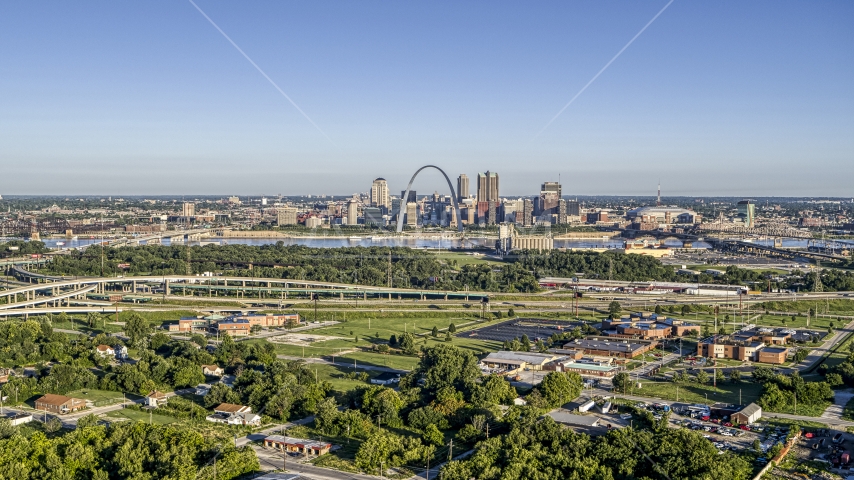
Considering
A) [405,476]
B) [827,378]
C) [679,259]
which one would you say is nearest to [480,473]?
[405,476]

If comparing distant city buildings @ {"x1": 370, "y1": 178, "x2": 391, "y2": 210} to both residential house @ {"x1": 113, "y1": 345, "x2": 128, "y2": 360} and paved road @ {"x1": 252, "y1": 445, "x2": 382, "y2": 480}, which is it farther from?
paved road @ {"x1": 252, "y1": 445, "x2": 382, "y2": 480}

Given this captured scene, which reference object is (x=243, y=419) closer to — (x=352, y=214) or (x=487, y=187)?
(x=352, y=214)

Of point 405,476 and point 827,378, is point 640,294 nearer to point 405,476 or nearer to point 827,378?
point 827,378

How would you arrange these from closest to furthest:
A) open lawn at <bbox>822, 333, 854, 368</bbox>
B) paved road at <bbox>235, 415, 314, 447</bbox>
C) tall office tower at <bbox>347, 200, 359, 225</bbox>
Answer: paved road at <bbox>235, 415, 314, 447</bbox>
open lawn at <bbox>822, 333, 854, 368</bbox>
tall office tower at <bbox>347, 200, 359, 225</bbox>

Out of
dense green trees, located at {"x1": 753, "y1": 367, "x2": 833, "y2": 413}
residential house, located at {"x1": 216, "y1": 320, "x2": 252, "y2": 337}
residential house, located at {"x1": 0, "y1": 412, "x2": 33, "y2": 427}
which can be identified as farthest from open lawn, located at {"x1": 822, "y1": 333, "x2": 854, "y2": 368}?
residential house, located at {"x1": 0, "y1": 412, "x2": 33, "y2": 427}

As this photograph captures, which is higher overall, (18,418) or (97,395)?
(18,418)

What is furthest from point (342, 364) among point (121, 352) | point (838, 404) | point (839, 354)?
point (839, 354)
